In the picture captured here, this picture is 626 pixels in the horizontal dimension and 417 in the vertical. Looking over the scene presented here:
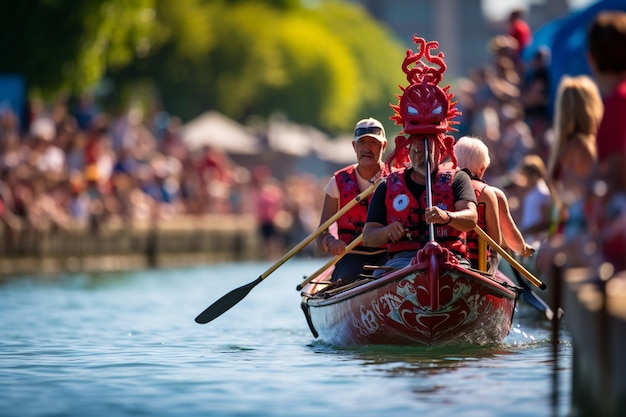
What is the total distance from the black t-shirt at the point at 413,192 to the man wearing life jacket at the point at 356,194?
1.27m

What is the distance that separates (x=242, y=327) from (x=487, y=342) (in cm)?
472

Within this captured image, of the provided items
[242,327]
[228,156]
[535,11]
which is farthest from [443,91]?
[535,11]

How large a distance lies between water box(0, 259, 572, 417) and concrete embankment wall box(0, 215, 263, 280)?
Result: 9.72 meters

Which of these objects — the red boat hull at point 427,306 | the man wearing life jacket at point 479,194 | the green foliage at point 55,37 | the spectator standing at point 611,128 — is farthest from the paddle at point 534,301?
the green foliage at point 55,37

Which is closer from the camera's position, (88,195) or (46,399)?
(46,399)

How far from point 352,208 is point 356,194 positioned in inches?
5.0

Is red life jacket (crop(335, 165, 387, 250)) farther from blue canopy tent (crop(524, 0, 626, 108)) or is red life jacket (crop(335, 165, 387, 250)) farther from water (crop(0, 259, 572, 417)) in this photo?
blue canopy tent (crop(524, 0, 626, 108))

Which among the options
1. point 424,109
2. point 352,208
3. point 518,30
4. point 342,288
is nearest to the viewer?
point 424,109

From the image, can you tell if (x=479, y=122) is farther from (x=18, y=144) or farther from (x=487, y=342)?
(x=487, y=342)

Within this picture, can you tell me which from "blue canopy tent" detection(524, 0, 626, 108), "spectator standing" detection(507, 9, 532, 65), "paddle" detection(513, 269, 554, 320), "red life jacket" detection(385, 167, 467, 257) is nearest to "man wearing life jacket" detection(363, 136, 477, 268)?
"red life jacket" detection(385, 167, 467, 257)

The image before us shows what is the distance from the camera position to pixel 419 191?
13047mm

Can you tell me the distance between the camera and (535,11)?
179 m

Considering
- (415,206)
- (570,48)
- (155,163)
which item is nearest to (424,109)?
(415,206)

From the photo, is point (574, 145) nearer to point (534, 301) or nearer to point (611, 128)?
point (611, 128)
